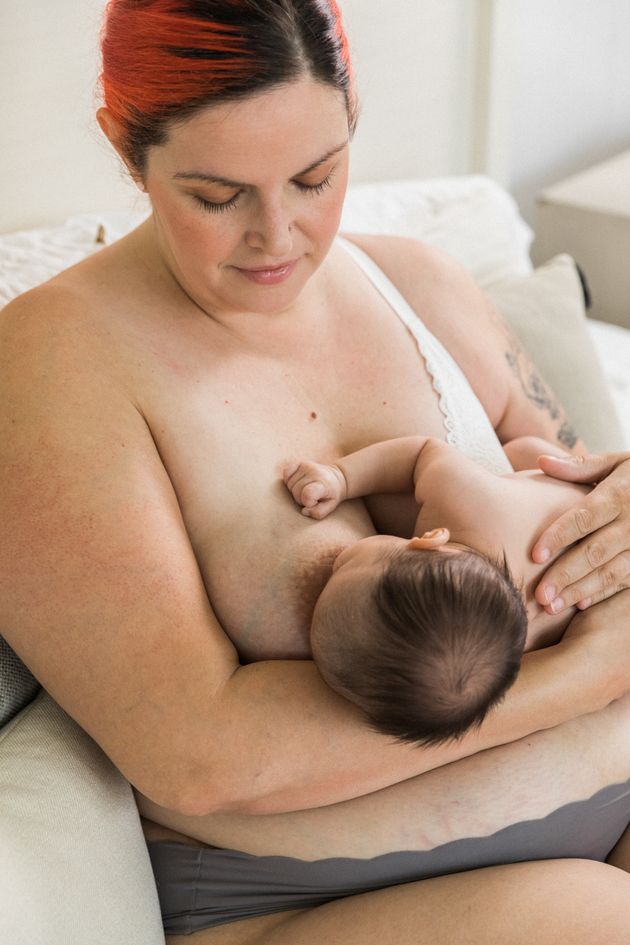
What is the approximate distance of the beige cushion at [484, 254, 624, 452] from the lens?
5.60 feet

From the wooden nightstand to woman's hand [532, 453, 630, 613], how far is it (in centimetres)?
146

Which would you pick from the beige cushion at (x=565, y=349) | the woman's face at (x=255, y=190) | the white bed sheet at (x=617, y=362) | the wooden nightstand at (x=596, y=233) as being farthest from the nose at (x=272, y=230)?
the wooden nightstand at (x=596, y=233)

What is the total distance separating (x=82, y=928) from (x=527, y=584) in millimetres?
557

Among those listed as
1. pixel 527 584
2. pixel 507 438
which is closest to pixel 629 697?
pixel 527 584

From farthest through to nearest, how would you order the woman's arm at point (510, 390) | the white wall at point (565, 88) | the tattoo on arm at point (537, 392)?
the white wall at point (565, 88) → the tattoo on arm at point (537, 392) → the woman's arm at point (510, 390)

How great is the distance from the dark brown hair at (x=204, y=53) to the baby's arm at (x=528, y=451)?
1.86 ft

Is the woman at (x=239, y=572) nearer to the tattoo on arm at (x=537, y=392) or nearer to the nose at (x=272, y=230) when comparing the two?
the nose at (x=272, y=230)

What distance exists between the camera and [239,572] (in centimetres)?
108

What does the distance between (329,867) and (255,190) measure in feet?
2.21

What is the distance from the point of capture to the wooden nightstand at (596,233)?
2.52 meters

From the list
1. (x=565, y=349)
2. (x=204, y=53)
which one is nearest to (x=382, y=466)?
(x=204, y=53)

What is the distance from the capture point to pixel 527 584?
1122 millimetres

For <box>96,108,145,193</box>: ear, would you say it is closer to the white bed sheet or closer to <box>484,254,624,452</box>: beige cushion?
<box>484,254,624,452</box>: beige cushion

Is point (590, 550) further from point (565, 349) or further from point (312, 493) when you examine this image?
point (565, 349)
